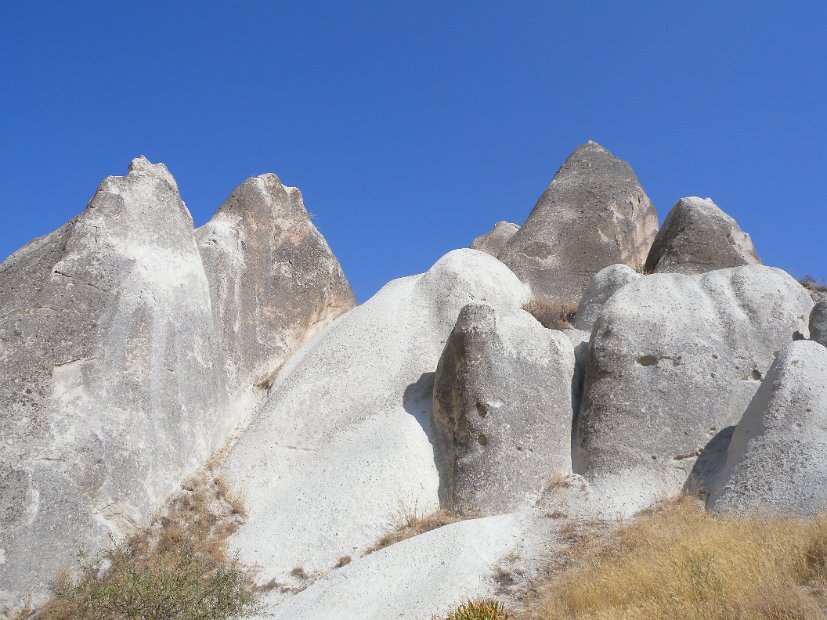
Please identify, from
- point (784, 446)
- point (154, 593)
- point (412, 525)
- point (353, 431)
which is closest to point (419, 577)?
point (412, 525)

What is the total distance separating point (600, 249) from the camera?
15430 mm

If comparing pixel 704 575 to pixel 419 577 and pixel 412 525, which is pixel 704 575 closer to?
pixel 419 577

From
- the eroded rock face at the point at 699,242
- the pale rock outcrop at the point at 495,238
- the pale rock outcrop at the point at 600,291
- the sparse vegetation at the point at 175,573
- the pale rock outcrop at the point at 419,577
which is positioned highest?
the pale rock outcrop at the point at 495,238

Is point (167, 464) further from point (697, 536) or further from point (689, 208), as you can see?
point (689, 208)

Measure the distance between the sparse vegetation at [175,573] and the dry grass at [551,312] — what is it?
19.5 ft

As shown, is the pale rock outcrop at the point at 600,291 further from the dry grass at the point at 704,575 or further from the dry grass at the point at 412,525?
the dry grass at the point at 704,575

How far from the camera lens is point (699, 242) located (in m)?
13.4

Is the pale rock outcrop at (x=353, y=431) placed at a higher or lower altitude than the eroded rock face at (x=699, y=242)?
lower

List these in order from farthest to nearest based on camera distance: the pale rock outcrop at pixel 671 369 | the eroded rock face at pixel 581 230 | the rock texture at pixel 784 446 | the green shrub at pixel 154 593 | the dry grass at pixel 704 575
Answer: the eroded rock face at pixel 581 230 < the pale rock outcrop at pixel 671 369 < the rock texture at pixel 784 446 < the green shrub at pixel 154 593 < the dry grass at pixel 704 575

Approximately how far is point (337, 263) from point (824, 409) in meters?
8.96

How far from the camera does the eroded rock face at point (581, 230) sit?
593 inches

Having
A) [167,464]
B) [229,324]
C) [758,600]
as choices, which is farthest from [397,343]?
[758,600]

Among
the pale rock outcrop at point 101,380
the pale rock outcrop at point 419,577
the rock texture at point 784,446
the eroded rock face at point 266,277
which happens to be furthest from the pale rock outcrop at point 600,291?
the pale rock outcrop at point 101,380

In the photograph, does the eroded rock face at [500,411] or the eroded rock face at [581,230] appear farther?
the eroded rock face at [581,230]
